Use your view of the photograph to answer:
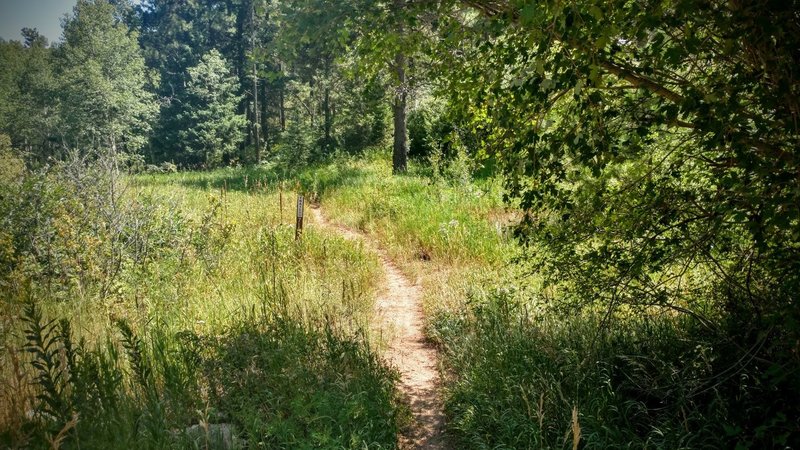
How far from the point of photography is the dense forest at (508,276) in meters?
2.83

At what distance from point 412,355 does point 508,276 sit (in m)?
1.91

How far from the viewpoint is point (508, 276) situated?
6750 millimetres

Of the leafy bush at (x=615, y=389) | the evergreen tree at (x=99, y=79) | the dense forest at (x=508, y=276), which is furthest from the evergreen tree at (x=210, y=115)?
the leafy bush at (x=615, y=389)

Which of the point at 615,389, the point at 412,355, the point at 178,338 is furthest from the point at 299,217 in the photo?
the point at 615,389

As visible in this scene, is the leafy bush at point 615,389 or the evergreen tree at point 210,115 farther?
the evergreen tree at point 210,115

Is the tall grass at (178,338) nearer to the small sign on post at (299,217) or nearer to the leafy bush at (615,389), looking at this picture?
the small sign on post at (299,217)

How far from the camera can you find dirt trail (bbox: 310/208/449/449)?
420 cm

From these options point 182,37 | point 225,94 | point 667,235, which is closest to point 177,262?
point 667,235

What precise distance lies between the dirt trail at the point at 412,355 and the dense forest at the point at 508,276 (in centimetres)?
9

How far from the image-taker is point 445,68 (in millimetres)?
4496

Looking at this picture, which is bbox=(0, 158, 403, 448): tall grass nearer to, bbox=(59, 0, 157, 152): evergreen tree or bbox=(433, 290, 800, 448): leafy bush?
bbox=(433, 290, 800, 448): leafy bush

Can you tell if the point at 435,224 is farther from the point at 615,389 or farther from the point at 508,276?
the point at 615,389

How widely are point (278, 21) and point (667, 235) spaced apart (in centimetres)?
625

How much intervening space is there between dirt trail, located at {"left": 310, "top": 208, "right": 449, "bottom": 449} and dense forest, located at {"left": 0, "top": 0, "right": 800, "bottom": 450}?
0.29ft
